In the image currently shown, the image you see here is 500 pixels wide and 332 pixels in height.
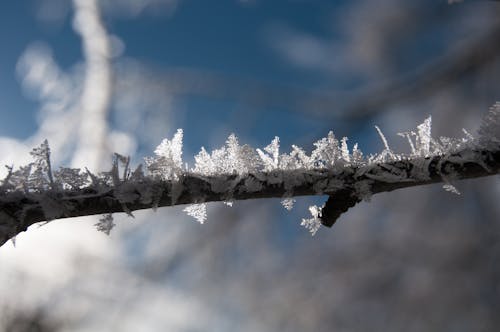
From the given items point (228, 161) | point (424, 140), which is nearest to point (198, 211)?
point (228, 161)

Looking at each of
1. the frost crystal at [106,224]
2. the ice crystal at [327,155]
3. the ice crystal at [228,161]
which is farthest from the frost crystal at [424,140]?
the frost crystal at [106,224]

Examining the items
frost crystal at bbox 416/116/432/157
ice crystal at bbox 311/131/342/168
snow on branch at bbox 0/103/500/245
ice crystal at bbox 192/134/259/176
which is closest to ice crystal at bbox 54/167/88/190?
snow on branch at bbox 0/103/500/245

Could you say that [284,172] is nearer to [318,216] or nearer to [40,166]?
[318,216]

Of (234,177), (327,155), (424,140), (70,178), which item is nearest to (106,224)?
(70,178)

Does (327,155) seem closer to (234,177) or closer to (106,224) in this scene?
(234,177)

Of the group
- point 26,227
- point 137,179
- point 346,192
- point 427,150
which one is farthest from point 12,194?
point 427,150

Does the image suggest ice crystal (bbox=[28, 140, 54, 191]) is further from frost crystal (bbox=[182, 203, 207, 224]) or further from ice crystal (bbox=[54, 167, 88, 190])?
frost crystal (bbox=[182, 203, 207, 224])
